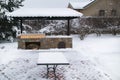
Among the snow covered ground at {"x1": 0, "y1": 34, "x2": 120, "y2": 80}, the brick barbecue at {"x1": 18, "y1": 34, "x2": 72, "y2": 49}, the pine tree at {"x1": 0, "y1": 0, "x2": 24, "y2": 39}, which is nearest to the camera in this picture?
the snow covered ground at {"x1": 0, "y1": 34, "x2": 120, "y2": 80}

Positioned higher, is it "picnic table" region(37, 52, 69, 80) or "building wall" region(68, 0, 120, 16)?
"building wall" region(68, 0, 120, 16)

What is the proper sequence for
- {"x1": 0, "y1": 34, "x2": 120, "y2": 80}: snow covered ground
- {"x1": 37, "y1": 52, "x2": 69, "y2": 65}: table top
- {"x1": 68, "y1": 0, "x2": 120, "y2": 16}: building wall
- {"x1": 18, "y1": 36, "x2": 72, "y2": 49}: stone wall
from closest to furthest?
{"x1": 37, "y1": 52, "x2": 69, "y2": 65}: table top, {"x1": 0, "y1": 34, "x2": 120, "y2": 80}: snow covered ground, {"x1": 18, "y1": 36, "x2": 72, "y2": 49}: stone wall, {"x1": 68, "y1": 0, "x2": 120, "y2": 16}: building wall

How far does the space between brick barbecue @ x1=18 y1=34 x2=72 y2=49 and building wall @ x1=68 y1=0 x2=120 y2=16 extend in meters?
17.8

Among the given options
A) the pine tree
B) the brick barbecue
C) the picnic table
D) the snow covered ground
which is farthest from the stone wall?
the picnic table

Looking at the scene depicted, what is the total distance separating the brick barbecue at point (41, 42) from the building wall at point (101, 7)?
58.3 ft

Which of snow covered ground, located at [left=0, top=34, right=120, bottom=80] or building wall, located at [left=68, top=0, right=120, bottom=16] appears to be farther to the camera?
building wall, located at [left=68, top=0, right=120, bottom=16]

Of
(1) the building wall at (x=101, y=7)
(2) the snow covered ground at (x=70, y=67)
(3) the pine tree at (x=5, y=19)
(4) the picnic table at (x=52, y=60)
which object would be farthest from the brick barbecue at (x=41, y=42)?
(1) the building wall at (x=101, y=7)

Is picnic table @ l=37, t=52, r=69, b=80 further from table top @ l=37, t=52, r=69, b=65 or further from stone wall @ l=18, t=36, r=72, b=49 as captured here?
Answer: stone wall @ l=18, t=36, r=72, b=49

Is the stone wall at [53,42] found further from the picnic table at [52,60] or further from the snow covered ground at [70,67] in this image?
the picnic table at [52,60]

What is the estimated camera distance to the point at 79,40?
2791cm

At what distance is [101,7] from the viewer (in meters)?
39.5

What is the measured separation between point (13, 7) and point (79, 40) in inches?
266

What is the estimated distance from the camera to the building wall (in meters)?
39.2

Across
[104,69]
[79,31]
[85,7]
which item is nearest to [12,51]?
[104,69]
